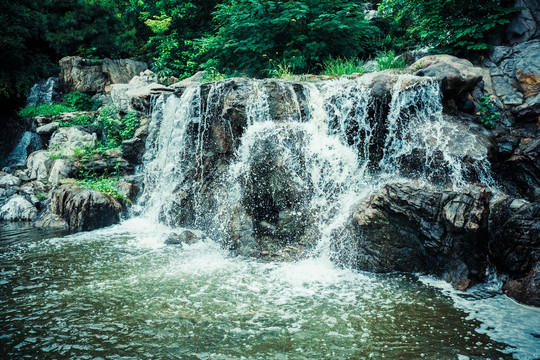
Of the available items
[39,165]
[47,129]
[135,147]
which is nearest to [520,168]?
[135,147]

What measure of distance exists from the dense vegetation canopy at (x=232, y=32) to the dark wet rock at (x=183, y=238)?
22.5ft

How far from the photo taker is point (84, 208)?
380 inches

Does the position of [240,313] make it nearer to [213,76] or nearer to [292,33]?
[292,33]

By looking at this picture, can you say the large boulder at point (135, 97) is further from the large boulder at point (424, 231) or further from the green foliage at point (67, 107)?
the large boulder at point (424, 231)

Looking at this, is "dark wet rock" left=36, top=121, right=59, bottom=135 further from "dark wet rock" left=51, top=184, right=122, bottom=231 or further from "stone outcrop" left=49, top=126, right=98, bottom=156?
"dark wet rock" left=51, top=184, right=122, bottom=231

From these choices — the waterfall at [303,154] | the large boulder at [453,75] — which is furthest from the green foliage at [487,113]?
the waterfall at [303,154]

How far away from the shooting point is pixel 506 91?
29.8ft

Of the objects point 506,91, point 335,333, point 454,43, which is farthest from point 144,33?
point 335,333

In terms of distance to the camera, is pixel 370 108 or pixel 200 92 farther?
pixel 200 92

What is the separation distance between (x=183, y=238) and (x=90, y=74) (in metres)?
13.1

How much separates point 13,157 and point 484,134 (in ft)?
58.5

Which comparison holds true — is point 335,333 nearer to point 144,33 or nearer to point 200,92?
point 200,92

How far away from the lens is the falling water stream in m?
4.10

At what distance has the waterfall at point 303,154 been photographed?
7.49 m
